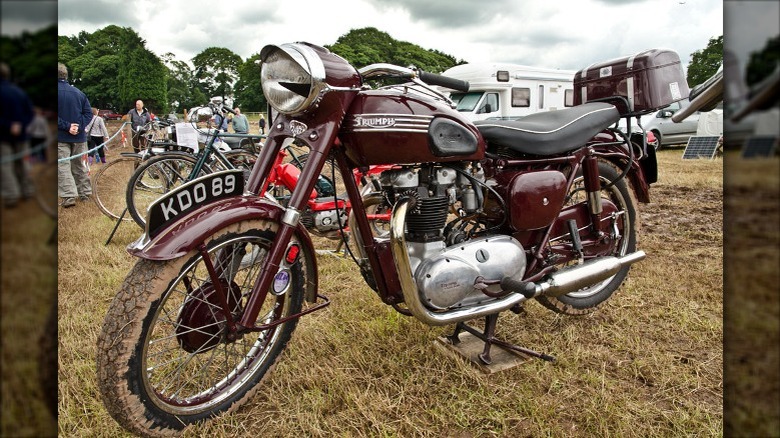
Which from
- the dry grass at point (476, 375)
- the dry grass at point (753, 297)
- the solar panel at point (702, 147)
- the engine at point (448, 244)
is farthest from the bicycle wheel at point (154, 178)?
the solar panel at point (702, 147)

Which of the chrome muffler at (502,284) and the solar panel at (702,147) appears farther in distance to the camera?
the solar panel at (702,147)

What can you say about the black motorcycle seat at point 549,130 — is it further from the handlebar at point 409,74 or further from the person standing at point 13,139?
the person standing at point 13,139

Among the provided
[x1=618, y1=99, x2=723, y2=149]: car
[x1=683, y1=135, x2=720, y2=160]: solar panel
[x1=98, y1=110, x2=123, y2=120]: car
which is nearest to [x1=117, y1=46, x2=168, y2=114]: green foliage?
[x1=98, y1=110, x2=123, y2=120]: car

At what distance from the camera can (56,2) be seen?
0.99ft

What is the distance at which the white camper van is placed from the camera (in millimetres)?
13227

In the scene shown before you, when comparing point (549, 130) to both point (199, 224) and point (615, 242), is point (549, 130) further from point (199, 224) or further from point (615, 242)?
point (199, 224)

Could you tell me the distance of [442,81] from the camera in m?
1.86

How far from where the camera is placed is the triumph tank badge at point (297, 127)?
184 centimetres

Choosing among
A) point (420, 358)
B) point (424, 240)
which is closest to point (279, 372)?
point (420, 358)

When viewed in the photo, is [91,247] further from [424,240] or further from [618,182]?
[618,182]

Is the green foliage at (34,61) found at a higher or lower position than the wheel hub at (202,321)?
higher

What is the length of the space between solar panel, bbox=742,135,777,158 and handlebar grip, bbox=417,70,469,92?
5.12ft

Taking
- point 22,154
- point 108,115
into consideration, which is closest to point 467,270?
point 22,154

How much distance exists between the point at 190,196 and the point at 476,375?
138 centimetres
